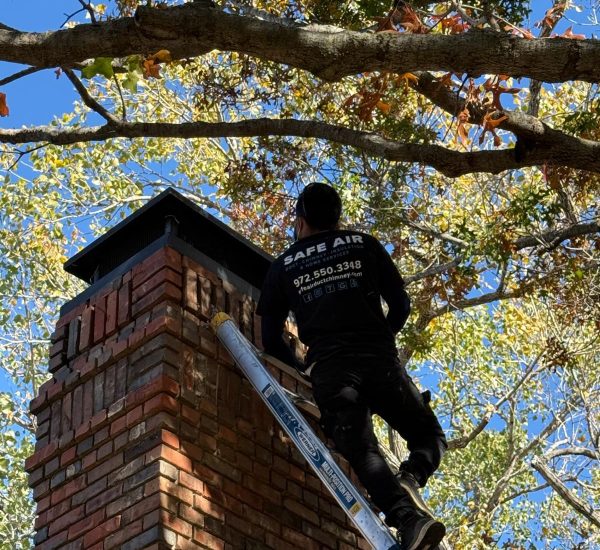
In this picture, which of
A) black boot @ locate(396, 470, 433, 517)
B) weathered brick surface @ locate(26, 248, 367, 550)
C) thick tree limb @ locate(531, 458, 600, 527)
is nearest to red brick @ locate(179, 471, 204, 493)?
weathered brick surface @ locate(26, 248, 367, 550)

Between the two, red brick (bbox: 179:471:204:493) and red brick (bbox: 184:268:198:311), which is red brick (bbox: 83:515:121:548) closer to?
red brick (bbox: 179:471:204:493)

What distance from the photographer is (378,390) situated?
5680 mm

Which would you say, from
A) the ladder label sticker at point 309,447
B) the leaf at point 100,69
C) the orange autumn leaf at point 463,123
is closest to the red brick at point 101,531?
the ladder label sticker at point 309,447

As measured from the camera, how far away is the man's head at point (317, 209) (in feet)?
20.2

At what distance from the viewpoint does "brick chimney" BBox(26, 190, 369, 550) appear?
5598 millimetres

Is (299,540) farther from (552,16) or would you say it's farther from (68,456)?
(552,16)

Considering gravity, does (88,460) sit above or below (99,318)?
below

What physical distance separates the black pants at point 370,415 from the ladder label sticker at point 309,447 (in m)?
0.10

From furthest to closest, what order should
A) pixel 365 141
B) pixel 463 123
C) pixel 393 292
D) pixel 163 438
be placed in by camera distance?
pixel 463 123, pixel 365 141, pixel 393 292, pixel 163 438

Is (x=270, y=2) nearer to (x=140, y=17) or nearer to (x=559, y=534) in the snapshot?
(x=140, y=17)

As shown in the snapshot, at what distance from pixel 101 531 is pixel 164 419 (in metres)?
0.65

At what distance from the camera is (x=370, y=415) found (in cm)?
568

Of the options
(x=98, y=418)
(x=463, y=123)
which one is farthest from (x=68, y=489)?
(x=463, y=123)

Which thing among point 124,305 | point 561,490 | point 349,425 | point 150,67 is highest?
point 561,490
